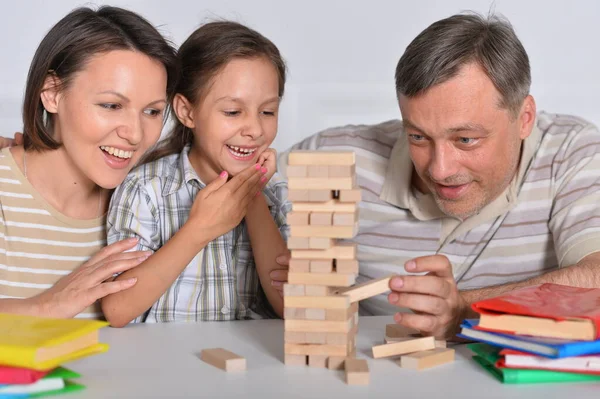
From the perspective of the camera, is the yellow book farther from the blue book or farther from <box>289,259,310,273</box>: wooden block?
the blue book

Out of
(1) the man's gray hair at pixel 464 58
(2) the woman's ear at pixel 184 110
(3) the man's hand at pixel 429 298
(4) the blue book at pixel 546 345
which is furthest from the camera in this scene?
(2) the woman's ear at pixel 184 110

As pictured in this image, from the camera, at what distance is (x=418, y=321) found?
5.61 ft

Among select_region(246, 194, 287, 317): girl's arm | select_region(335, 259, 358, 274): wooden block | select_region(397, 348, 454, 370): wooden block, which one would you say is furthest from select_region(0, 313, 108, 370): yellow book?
select_region(246, 194, 287, 317): girl's arm

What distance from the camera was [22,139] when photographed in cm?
234

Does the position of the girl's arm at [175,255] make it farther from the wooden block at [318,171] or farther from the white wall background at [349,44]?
the white wall background at [349,44]

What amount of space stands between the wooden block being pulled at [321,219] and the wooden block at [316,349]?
9.4 inches

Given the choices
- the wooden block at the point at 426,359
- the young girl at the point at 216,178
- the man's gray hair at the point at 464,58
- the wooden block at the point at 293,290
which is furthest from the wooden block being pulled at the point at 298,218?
the man's gray hair at the point at 464,58

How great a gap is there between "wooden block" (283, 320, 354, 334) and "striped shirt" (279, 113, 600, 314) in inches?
33.8

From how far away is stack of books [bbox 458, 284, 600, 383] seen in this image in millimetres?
1476

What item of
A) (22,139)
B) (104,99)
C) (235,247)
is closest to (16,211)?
(22,139)

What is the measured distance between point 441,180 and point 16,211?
1.13 meters

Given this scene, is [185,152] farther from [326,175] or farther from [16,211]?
[326,175]

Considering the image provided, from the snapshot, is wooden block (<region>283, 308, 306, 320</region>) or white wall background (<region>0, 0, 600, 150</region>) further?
white wall background (<region>0, 0, 600, 150</region>)

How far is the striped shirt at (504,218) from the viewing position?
2.27 meters
